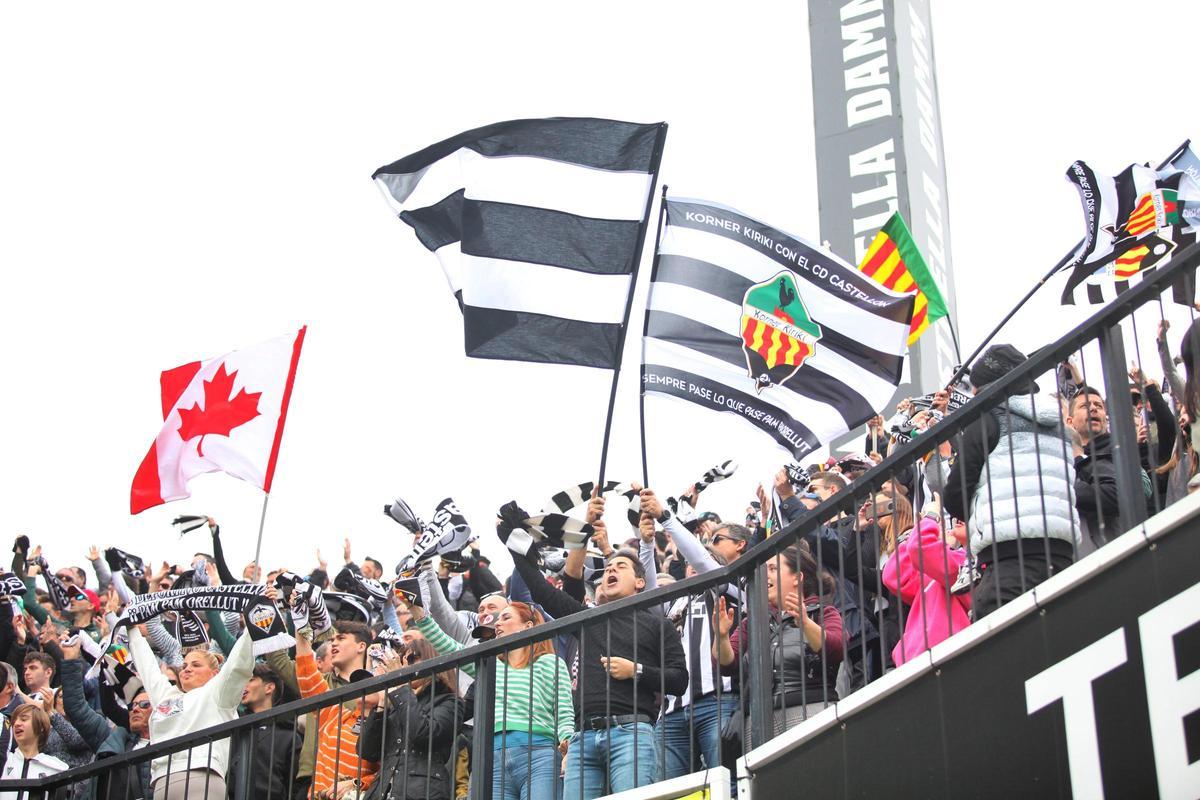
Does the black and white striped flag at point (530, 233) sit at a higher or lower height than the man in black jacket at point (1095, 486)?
higher

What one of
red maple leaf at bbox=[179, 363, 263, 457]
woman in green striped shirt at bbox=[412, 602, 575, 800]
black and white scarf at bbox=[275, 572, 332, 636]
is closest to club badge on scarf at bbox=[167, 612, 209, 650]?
black and white scarf at bbox=[275, 572, 332, 636]

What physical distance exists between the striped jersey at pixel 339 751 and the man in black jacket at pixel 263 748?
0.16 m

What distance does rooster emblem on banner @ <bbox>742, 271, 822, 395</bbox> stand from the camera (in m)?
11.6

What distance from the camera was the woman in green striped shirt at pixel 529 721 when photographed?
25.6 ft

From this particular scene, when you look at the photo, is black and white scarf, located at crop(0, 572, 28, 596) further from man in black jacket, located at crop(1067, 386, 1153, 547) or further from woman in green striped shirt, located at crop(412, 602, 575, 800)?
man in black jacket, located at crop(1067, 386, 1153, 547)

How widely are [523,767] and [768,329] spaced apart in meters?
4.66

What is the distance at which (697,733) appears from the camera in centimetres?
793

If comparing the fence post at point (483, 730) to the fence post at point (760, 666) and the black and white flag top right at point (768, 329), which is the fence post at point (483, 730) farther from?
the black and white flag top right at point (768, 329)

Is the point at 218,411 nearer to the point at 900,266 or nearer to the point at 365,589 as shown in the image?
the point at 365,589

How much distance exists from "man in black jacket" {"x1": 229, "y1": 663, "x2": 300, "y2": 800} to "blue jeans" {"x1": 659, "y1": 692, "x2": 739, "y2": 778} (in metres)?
1.88

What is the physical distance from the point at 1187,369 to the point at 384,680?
4088 mm

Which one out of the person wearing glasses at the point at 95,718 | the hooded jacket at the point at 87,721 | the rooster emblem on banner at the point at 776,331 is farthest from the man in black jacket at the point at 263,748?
the rooster emblem on banner at the point at 776,331

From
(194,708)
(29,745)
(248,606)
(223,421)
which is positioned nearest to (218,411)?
(223,421)

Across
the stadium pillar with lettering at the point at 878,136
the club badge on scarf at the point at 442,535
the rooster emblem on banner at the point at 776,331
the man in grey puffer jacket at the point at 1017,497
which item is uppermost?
the stadium pillar with lettering at the point at 878,136
